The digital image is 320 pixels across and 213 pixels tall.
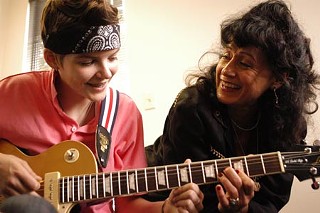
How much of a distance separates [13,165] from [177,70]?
41.4 inches

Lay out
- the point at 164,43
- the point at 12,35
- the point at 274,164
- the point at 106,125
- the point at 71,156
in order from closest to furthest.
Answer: the point at 274,164, the point at 71,156, the point at 106,125, the point at 164,43, the point at 12,35

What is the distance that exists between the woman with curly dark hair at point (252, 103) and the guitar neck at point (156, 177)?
172 millimetres

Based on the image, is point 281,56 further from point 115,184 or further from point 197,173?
point 115,184

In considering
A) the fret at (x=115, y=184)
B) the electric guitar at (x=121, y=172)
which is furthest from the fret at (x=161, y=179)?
the fret at (x=115, y=184)

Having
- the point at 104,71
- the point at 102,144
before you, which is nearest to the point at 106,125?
the point at 102,144

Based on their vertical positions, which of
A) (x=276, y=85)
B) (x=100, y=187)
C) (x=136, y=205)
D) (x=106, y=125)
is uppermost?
(x=276, y=85)

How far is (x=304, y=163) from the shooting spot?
2.50 ft

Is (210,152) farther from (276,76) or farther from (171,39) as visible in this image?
(171,39)

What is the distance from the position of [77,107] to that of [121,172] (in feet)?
0.96

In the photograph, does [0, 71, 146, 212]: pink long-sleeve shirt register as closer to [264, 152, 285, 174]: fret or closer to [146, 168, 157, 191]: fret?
[146, 168, 157, 191]: fret

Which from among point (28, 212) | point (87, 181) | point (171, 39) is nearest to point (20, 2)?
point (171, 39)

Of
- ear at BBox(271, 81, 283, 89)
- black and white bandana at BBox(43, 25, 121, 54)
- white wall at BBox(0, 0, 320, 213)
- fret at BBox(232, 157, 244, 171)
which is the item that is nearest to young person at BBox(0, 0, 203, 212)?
black and white bandana at BBox(43, 25, 121, 54)

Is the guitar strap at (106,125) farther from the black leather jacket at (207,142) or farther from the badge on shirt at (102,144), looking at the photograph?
the black leather jacket at (207,142)

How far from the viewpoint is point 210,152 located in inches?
38.3
